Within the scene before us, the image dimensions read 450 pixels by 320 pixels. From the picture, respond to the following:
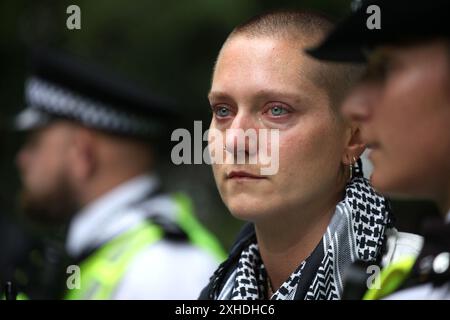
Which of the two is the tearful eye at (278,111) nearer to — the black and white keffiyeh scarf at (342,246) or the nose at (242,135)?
the nose at (242,135)

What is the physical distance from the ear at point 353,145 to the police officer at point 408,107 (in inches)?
17.4

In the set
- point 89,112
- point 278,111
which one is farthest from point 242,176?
point 89,112

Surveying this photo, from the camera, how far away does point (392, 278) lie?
2646 millimetres

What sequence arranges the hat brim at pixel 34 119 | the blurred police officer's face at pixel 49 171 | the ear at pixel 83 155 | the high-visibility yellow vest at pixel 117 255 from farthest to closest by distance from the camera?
the hat brim at pixel 34 119
the blurred police officer's face at pixel 49 171
the ear at pixel 83 155
the high-visibility yellow vest at pixel 117 255

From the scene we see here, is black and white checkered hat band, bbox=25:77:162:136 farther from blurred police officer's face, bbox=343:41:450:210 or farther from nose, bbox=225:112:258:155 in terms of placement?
blurred police officer's face, bbox=343:41:450:210

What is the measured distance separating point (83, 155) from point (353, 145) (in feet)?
9.71

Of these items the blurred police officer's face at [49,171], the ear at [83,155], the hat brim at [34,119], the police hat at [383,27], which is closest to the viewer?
the police hat at [383,27]

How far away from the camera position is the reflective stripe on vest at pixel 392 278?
2596mm

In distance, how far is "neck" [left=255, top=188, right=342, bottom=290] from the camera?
3.11 metres

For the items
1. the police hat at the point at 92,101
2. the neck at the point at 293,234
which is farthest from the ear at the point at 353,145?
the police hat at the point at 92,101

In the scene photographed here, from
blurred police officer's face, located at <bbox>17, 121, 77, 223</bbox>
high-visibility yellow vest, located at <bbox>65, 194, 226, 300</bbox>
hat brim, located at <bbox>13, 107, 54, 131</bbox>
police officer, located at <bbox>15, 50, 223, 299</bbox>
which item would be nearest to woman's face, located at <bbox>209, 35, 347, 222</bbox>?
high-visibility yellow vest, located at <bbox>65, 194, 226, 300</bbox>

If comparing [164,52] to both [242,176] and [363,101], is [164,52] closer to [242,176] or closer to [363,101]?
[242,176]

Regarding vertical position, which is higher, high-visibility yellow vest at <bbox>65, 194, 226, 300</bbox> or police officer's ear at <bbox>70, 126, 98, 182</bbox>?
police officer's ear at <bbox>70, 126, 98, 182</bbox>
